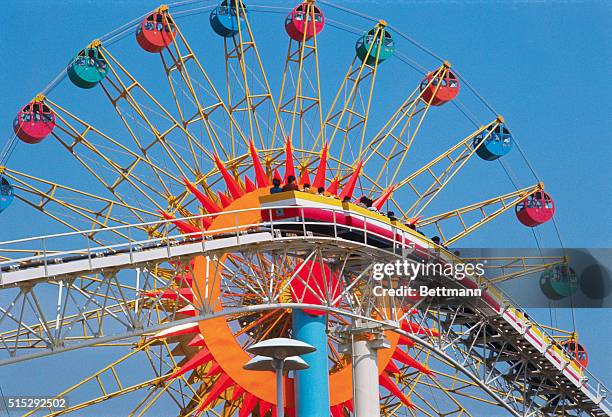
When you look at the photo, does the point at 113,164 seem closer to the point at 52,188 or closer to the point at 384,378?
the point at 52,188

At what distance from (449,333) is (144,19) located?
15784 millimetres

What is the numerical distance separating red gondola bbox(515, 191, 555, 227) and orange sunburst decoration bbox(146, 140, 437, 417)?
401 inches

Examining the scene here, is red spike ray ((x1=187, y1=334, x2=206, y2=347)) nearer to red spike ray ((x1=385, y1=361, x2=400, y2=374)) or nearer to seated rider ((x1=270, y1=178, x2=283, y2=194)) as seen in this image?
seated rider ((x1=270, y1=178, x2=283, y2=194))

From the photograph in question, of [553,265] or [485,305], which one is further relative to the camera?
[553,265]

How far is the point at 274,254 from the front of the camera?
113 ft

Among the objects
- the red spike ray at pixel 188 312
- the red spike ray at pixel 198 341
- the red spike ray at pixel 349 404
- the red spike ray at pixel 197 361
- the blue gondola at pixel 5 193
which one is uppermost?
the blue gondola at pixel 5 193

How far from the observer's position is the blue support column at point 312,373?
36.4m

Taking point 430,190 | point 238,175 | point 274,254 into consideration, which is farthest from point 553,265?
point 274,254

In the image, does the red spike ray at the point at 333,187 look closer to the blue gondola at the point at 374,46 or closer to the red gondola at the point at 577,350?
the blue gondola at the point at 374,46

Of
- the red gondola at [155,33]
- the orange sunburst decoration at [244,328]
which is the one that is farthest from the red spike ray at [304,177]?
the red gondola at [155,33]

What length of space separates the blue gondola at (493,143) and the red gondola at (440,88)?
2.06 m

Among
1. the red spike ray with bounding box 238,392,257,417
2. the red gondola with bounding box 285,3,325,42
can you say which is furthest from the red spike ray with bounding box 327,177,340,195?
the red gondola with bounding box 285,3,325,42

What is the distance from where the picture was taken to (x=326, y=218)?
1373 inches

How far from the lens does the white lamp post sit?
1136 inches
